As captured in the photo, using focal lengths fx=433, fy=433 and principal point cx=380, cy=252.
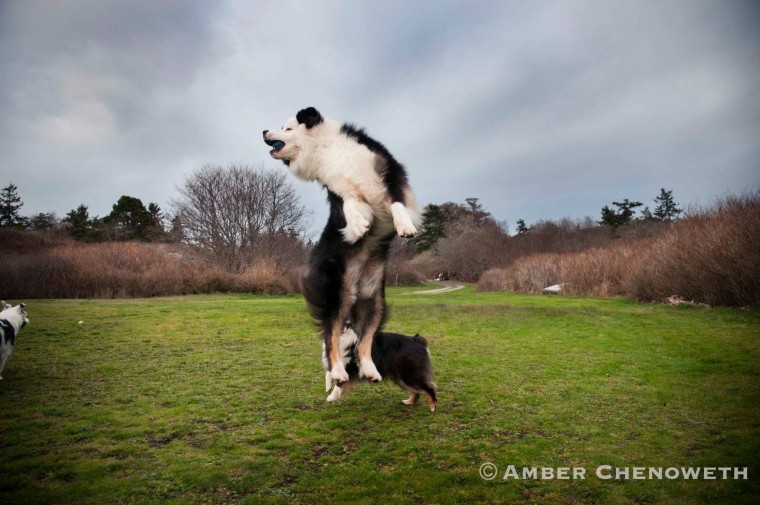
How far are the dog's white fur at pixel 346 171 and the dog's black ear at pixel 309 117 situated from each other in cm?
3

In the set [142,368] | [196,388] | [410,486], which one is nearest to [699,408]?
[410,486]

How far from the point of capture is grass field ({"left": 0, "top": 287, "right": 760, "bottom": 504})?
2636 millimetres

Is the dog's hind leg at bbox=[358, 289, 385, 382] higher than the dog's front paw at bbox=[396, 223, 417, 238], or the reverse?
the dog's front paw at bbox=[396, 223, 417, 238]

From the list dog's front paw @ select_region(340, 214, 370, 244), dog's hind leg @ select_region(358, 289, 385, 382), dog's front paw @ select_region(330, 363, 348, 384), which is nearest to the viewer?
dog's front paw @ select_region(340, 214, 370, 244)

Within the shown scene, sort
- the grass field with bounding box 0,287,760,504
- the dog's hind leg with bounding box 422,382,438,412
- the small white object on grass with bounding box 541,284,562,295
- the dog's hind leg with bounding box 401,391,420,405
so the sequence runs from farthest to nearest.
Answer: the small white object on grass with bounding box 541,284,562,295 < the dog's hind leg with bounding box 401,391,420,405 < the dog's hind leg with bounding box 422,382,438,412 < the grass field with bounding box 0,287,760,504

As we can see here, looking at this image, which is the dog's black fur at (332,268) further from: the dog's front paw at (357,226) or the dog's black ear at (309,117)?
the dog's black ear at (309,117)

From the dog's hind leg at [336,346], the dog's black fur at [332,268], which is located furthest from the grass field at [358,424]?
the dog's black fur at [332,268]

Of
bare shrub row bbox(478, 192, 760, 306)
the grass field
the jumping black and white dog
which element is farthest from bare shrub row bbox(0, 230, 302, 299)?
the jumping black and white dog

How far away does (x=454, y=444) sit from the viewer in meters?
3.38

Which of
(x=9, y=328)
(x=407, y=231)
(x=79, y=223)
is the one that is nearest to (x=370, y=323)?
(x=407, y=231)

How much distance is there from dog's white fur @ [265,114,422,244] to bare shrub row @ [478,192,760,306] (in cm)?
1399

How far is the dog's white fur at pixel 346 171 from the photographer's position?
3287 mm

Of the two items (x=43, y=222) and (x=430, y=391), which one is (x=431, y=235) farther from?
(x=430, y=391)

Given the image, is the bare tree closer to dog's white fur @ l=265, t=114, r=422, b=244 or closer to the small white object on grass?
the small white object on grass
